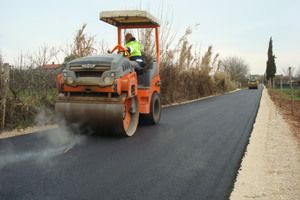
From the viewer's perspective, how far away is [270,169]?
4.55 metres

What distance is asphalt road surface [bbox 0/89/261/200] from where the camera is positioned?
11.3ft

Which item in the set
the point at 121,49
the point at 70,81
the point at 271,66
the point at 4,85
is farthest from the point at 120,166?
the point at 271,66

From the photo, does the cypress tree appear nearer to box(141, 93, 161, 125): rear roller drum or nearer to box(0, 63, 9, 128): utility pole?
box(141, 93, 161, 125): rear roller drum

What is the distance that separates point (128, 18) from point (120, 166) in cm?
442

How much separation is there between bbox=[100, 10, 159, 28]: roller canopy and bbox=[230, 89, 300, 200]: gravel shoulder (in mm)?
3542

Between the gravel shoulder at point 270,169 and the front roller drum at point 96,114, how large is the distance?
7.21ft

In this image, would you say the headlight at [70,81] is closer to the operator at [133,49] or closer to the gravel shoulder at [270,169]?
the operator at [133,49]

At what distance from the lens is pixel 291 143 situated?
6.43 meters

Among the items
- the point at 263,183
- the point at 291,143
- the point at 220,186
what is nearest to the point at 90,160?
the point at 220,186

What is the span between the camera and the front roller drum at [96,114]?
5.61 meters

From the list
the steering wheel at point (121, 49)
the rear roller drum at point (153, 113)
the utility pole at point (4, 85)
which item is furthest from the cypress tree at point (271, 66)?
the utility pole at point (4, 85)

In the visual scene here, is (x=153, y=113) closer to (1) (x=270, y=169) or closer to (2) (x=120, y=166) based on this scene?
(2) (x=120, y=166)

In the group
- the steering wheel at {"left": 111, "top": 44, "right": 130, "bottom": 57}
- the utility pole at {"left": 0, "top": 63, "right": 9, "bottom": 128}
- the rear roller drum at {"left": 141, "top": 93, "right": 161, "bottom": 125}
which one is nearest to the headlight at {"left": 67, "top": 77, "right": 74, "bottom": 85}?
the steering wheel at {"left": 111, "top": 44, "right": 130, "bottom": 57}

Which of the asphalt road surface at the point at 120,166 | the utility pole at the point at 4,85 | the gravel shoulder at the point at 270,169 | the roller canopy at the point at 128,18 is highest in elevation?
the roller canopy at the point at 128,18
